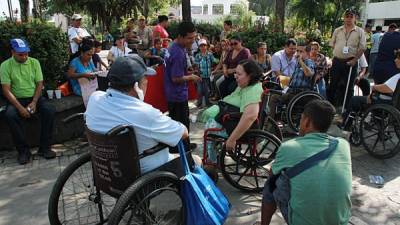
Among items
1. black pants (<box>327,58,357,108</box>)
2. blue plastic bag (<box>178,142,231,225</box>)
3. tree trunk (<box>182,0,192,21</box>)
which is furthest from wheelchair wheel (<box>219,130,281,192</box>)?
tree trunk (<box>182,0,192,21</box>)

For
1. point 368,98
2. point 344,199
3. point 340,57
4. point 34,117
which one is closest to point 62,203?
point 34,117

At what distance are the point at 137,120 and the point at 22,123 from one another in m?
3.31

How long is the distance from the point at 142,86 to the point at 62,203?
1622 millimetres

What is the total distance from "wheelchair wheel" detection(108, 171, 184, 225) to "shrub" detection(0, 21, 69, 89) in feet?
11.6

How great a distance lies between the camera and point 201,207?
2707 mm

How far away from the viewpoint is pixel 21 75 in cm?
496

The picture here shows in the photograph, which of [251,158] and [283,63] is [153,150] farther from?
[283,63]

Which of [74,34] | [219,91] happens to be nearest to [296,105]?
[219,91]

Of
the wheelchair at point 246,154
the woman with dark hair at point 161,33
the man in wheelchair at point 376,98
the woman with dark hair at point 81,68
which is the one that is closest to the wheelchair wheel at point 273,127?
the wheelchair at point 246,154

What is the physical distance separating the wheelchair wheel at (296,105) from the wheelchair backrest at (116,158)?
373cm

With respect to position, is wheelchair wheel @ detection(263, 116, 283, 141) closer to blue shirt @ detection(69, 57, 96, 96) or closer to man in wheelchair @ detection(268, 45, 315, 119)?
man in wheelchair @ detection(268, 45, 315, 119)

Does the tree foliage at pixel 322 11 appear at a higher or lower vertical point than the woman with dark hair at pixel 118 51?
higher

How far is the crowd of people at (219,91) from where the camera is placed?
7.39 feet

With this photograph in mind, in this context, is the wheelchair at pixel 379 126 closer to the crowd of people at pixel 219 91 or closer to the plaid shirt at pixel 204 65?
the crowd of people at pixel 219 91
